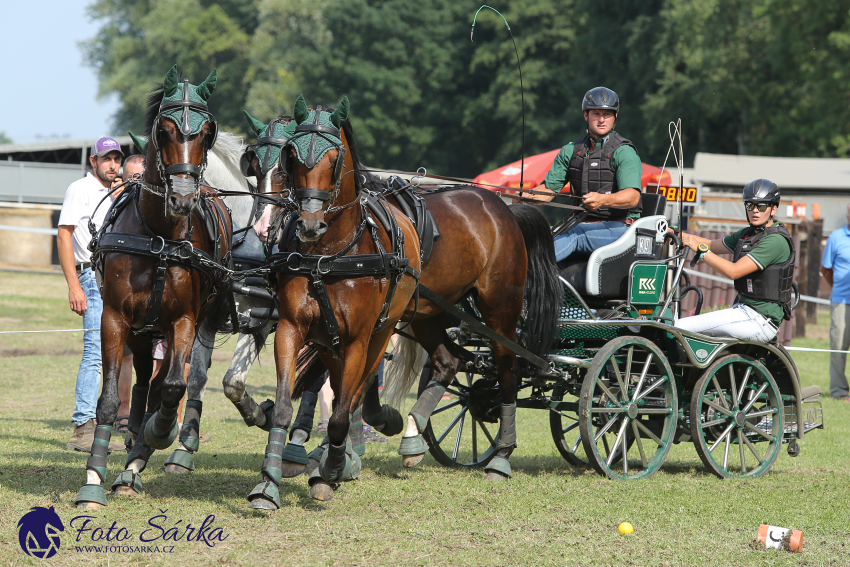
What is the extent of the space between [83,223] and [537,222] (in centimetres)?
338

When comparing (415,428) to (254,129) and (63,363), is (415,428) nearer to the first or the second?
(254,129)

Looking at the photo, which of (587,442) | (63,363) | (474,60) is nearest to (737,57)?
(474,60)

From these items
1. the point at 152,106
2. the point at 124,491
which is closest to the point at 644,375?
the point at 124,491

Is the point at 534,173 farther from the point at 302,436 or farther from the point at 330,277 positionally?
the point at 330,277

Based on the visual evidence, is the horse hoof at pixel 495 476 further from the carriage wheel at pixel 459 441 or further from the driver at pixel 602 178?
the driver at pixel 602 178

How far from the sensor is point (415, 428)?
20.3 feet

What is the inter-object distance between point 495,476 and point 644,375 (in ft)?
4.04

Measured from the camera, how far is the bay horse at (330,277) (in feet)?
14.9

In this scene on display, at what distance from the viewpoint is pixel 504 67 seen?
43000mm

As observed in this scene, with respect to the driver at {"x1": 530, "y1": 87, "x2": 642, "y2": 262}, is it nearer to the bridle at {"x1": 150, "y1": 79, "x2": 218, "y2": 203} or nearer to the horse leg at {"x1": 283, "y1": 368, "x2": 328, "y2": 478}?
the horse leg at {"x1": 283, "y1": 368, "x2": 328, "y2": 478}

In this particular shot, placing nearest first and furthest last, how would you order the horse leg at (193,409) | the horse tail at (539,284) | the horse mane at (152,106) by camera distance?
the horse mane at (152,106)
the horse leg at (193,409)
the horse tail at (539,284)

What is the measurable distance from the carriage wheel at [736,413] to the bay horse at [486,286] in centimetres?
123

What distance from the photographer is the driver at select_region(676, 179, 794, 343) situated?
6.39 m

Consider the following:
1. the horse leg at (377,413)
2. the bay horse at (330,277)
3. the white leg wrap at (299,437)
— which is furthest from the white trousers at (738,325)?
the white leg wrap at (299,437)
